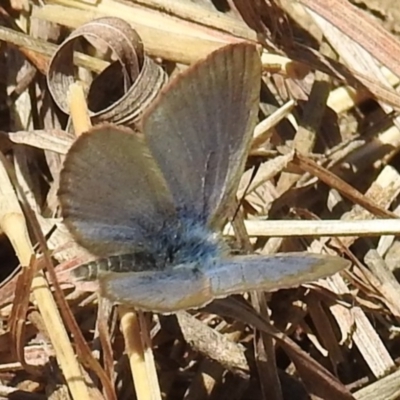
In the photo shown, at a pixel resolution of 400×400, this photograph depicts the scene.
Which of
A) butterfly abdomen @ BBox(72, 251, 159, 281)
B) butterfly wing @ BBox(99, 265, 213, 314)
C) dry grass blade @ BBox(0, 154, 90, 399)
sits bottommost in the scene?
dry grass blade @ BBox(0, 154, 90, 399)

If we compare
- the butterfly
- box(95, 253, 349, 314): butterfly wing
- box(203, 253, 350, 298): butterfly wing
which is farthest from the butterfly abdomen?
box(203, 253, 350, 298): butterfly wing

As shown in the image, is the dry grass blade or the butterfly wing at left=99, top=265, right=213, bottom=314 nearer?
the butterfly wing at left=99, top=265, right=213, bottom=314

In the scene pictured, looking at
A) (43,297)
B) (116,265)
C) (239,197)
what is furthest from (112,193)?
(239,197)

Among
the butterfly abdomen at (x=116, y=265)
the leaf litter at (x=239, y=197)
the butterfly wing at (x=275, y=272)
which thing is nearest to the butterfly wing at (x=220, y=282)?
the butterfly wing at (x=275, y=272)

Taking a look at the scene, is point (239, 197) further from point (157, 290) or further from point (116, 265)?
point (157, 290)

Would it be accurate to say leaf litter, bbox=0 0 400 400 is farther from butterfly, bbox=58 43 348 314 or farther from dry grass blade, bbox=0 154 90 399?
butterfly, bbox=58 43 348 314

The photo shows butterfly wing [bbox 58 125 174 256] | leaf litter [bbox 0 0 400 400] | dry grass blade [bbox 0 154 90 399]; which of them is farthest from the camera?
leaf litter [bbox 0 0 400 400]

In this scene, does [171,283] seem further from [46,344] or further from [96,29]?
[96,29]

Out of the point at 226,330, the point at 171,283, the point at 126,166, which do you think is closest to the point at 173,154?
the point at 126,166

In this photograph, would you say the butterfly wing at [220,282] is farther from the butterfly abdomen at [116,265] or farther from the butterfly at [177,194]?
the butterfly abdomen at [116,265]
